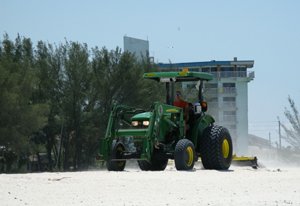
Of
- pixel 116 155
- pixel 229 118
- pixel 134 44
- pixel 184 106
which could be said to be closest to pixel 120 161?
pixel 116 155

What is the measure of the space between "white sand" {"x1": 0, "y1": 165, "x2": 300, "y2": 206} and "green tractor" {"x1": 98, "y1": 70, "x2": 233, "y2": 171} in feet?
8.49

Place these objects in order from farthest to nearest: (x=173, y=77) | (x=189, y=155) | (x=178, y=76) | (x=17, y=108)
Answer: (x=17, y=108)
(x=173, y=77)
(x=178, y=76)
(x=189, y=155)

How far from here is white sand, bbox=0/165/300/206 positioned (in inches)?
478

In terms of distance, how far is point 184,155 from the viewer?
1858 cm

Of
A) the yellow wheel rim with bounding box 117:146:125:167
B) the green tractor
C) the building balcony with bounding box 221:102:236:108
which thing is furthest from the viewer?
the building balcony with bounding box 221:102:236:108

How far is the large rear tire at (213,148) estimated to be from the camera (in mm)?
19797

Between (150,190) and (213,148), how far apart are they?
646 cm

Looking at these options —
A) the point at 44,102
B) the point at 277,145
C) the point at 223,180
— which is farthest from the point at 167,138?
the point at 277,145

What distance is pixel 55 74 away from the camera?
146ft

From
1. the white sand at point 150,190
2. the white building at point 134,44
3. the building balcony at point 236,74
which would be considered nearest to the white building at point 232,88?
the building balcony at point 236,74

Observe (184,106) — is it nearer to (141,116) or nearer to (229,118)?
(141,116)

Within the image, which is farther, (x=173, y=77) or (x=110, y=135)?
(x=173, y=77)

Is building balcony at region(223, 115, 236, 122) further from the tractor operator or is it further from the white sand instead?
the white sand

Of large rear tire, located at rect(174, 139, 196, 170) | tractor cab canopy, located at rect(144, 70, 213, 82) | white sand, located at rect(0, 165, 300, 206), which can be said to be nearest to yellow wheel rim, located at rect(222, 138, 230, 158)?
large rear tire, located at rect(174, 139, 196, 170)
